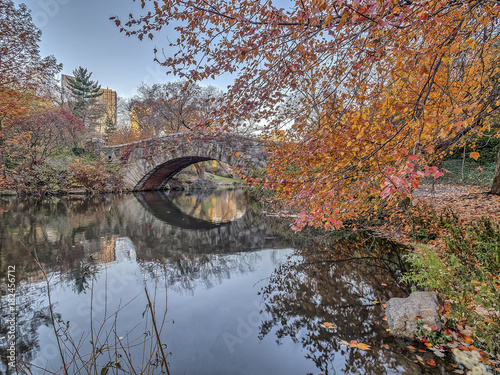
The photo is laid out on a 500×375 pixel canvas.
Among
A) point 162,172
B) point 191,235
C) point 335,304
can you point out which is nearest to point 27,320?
point 335,304

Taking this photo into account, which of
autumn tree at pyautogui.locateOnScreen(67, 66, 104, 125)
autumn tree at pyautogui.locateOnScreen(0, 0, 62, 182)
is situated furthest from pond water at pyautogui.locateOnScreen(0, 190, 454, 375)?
autumn tree at pyautogui.locateOnScreen(67, 66, 104, 125)

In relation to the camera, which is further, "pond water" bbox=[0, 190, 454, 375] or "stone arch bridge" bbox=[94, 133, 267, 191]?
"stone arch bridge" bbox=[94, 133, 267, 191]

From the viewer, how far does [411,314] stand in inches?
93.0

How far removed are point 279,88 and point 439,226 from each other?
403cm

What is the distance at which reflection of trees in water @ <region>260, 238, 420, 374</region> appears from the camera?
2.20m

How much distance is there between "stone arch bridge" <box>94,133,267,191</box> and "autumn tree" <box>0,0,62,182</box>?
5.31m

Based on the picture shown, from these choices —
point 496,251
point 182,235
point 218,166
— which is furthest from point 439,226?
point 218,166

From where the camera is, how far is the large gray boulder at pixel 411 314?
2304 millimetres

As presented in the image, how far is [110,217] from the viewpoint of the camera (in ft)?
26.5

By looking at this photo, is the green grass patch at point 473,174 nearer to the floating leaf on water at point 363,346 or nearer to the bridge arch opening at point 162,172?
the floating leaf on water at point 363,346

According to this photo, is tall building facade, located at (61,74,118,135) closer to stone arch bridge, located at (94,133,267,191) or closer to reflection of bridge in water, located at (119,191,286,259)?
stone arch bridge, located at (94,133,267,191)

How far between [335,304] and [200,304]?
152cm

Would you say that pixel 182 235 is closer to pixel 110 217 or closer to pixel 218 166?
pixel 110 217

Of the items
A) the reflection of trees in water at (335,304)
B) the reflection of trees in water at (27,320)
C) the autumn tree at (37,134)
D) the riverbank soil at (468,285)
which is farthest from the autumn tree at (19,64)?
the riverbank soil at (468,285)
